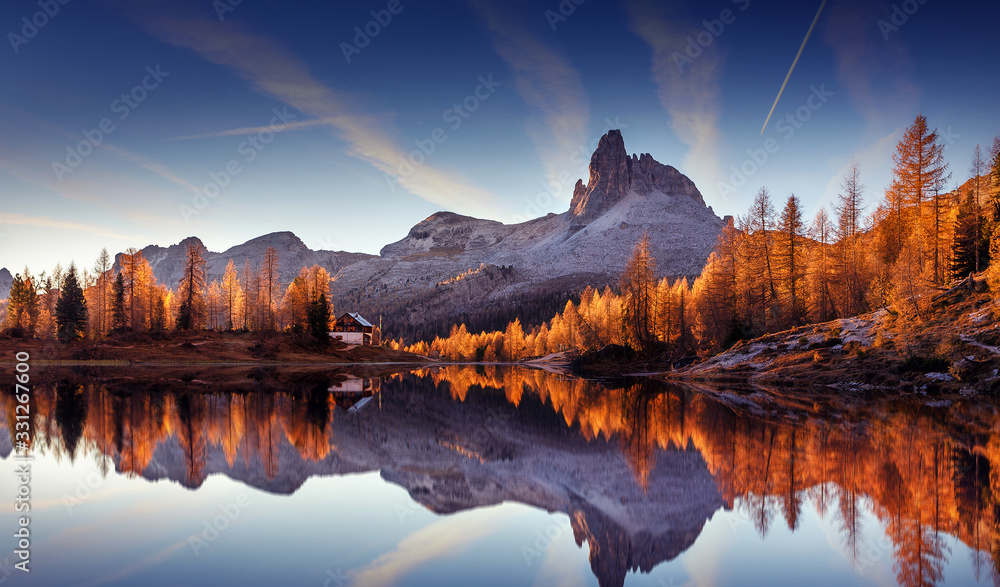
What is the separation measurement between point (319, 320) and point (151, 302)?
28.0 meters

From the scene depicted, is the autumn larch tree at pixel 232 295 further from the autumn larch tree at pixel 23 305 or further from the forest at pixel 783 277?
the autumn larch tree at pixel 23 305

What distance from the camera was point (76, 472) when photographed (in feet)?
39.9

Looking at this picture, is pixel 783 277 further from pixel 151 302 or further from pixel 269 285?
pixel 151 302

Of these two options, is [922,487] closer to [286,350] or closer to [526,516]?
[526,516]

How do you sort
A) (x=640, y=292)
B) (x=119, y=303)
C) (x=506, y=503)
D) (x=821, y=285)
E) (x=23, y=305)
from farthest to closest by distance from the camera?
(x=23, y=305) < (x=119, y=303) < (x=640, y=292) < (x=821, y=285) < (x=506, y=503)

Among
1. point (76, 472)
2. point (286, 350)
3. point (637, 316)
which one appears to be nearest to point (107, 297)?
point (286, 350)

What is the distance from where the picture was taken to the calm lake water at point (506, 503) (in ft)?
23.6

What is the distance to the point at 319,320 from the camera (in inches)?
3361

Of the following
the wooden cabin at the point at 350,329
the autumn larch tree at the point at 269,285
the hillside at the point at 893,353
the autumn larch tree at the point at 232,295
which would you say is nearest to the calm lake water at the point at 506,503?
the hillside at the point at 893,353

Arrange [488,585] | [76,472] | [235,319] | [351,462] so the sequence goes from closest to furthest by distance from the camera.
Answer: [488,585], [76,472], [351,462], [235,319]

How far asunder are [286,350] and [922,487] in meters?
79.9

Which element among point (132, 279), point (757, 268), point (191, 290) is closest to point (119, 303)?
point (132, 279)

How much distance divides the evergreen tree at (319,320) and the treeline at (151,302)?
0.50ft

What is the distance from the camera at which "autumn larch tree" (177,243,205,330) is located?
267ft
